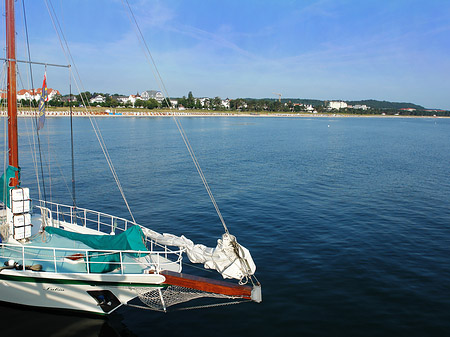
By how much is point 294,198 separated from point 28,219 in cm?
2120

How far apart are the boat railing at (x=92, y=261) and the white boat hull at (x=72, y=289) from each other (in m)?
0.34

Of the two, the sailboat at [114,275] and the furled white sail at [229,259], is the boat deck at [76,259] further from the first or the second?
the furled white sail at [229,259]

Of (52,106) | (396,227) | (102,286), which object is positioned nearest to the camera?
(102,286)

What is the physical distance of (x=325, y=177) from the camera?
1543 inches

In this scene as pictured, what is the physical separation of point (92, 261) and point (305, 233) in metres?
13.7

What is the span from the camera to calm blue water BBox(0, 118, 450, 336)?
514 inches

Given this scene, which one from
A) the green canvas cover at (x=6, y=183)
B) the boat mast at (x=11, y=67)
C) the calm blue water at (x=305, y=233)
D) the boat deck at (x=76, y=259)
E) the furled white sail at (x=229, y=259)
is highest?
the boat mast at (x=11, y=67)

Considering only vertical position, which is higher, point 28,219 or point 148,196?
point 28,219

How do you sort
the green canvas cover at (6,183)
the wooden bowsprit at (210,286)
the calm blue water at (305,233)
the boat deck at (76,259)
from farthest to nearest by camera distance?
the green canvas cover at (6,183) → the calm blue water at (305,233) → the boat deck at (76,259) → the wooden bowsprit at (210,286)

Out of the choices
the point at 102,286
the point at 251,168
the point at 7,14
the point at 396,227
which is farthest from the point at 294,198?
the point at 7,14

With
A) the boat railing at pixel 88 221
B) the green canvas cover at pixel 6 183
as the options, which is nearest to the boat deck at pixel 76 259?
the boat railing at pixel 88 221

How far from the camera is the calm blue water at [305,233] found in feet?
42.8

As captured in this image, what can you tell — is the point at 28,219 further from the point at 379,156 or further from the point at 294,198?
the point at 379,156

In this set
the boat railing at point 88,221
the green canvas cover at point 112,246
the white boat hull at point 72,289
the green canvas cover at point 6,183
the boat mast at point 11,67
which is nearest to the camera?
the white boat hull at point 72,289
